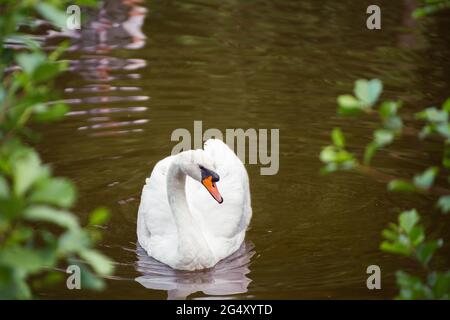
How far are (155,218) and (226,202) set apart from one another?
1.98 ft

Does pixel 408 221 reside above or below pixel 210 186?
above

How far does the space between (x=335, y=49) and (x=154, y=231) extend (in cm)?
583

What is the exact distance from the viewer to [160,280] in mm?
6488

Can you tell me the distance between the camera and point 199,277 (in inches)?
259

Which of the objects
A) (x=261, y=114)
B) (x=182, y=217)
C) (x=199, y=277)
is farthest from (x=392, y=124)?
(x=261, y=114)

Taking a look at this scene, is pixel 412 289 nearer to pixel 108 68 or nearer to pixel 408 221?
pixel 408 221

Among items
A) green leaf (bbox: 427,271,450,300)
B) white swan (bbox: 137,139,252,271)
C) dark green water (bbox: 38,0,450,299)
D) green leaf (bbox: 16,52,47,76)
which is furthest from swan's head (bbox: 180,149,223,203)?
green leaf (bbox: 16,52,47,76)

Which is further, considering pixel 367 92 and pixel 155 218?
pixel 155 218

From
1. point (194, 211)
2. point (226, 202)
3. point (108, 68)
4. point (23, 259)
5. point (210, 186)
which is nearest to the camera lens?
point (23, 259)

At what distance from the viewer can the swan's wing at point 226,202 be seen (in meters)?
6.80

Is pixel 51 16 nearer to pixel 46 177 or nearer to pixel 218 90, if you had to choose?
pixel 46 177

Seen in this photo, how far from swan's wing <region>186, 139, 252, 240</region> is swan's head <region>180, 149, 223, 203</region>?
0.93 ft

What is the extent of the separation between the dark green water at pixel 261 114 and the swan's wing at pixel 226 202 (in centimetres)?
26
